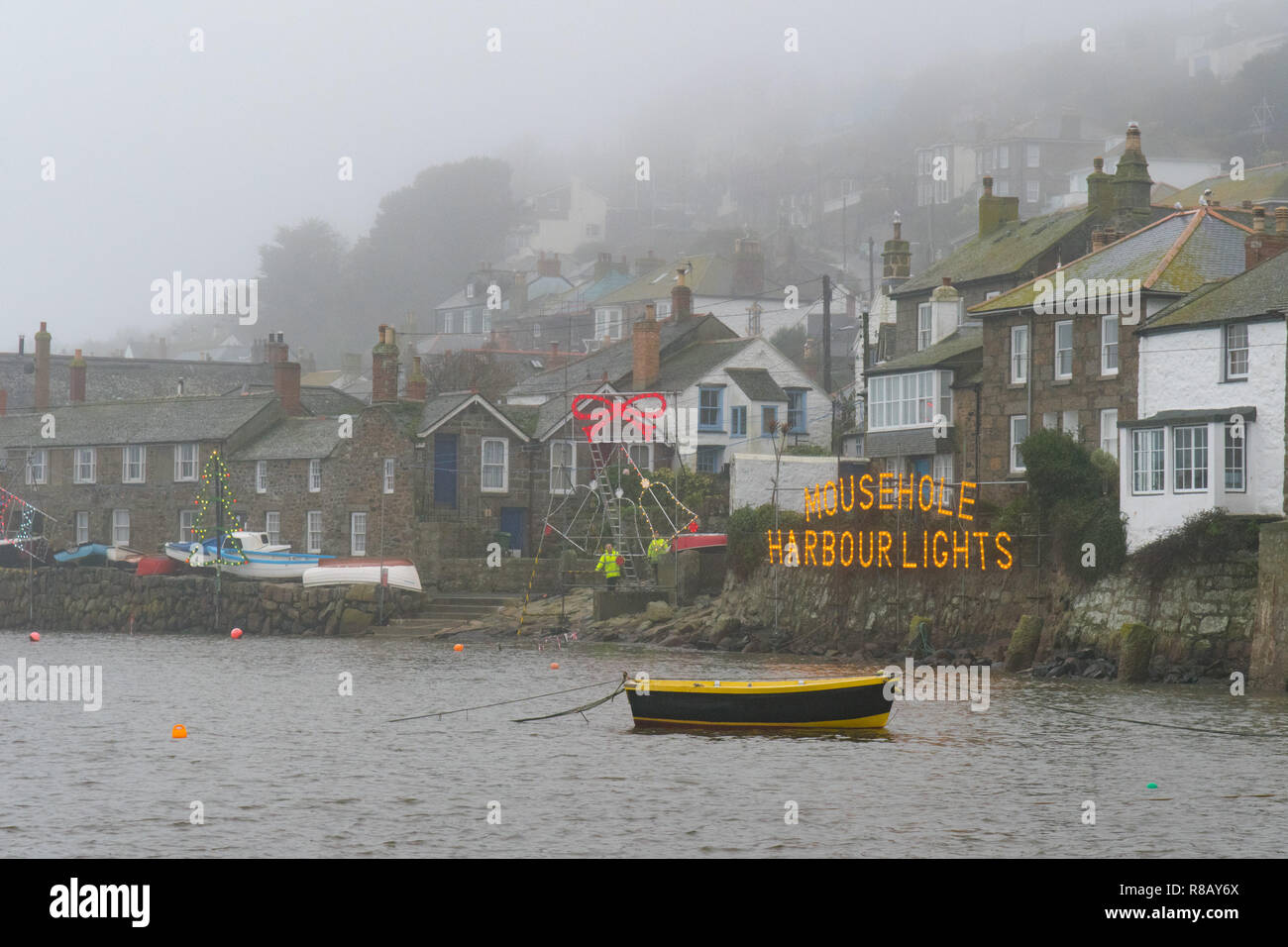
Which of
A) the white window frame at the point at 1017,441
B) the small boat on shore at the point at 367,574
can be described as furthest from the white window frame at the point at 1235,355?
the small boat on shore at the point at 367,574

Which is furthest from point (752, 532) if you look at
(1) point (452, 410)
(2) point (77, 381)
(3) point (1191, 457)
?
(2) point (77, 381)

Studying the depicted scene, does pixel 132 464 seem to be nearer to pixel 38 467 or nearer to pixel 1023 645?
pixel 38 467

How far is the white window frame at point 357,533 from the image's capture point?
7212 centimetres

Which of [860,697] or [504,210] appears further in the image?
[504,210]

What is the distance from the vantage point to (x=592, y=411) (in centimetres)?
7206

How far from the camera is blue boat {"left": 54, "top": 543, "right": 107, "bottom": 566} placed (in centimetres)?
7762

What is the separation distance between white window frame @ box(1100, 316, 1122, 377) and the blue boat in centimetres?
4657

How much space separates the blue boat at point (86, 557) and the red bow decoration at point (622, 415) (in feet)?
75.3

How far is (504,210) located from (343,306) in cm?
2044

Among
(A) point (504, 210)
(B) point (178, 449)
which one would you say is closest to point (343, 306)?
(A) point (504, 210)

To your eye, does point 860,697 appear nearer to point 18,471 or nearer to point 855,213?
point 18,471

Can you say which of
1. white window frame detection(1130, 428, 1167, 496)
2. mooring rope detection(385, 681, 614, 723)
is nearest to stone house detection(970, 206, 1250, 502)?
white window frame detection(1130, 428, 1167, 496)

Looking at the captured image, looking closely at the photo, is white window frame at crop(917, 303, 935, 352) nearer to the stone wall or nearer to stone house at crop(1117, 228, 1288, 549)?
stone house at crop(1117, 228, 1288, 549)
